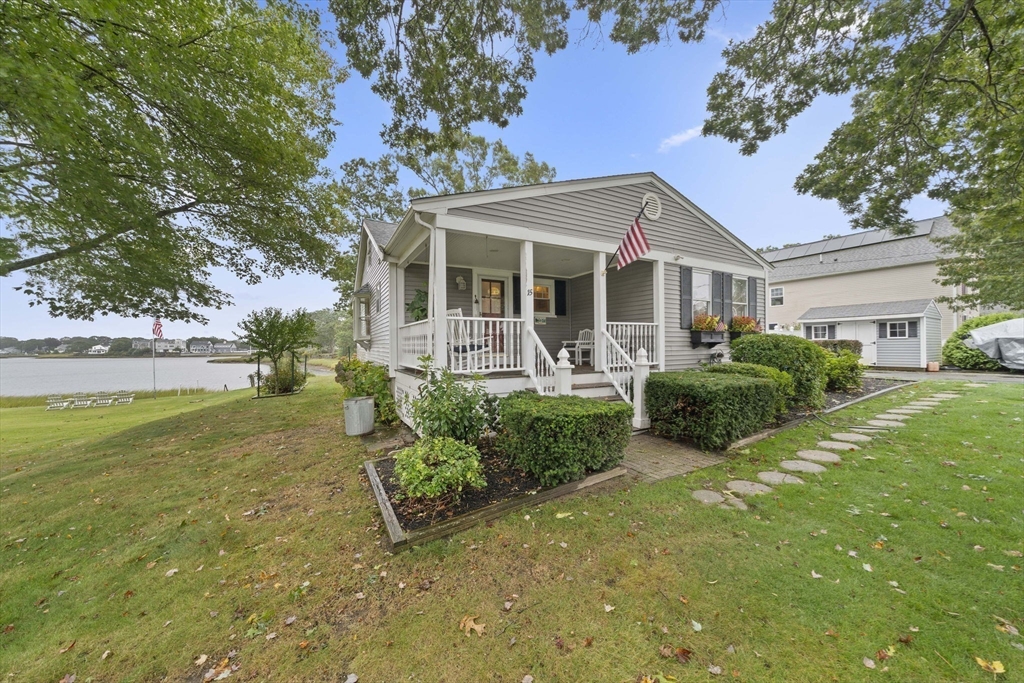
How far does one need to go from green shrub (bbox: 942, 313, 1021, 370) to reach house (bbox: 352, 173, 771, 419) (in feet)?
48.3

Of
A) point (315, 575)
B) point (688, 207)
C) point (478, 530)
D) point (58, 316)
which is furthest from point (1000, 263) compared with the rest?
point (58, 316)

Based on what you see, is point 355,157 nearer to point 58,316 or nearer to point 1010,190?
point 58,316

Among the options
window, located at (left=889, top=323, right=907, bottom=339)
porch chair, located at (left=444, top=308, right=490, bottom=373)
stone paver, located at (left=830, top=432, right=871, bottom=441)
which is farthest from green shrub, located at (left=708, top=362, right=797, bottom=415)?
window, located at (left=889, top=323, right=907, bottom=339)

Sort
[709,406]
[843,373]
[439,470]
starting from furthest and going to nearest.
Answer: [843,373] < [709,406] < [439,470]

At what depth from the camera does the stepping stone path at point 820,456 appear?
488 centimetres

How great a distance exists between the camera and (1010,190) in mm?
5406

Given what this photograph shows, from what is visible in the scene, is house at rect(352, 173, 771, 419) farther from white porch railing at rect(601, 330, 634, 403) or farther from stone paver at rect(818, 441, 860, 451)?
stone paver at rect(818, 441, 860, 451)

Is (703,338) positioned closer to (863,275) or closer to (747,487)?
(747,487)

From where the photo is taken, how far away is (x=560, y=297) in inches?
397

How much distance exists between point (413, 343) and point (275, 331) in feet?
27.7

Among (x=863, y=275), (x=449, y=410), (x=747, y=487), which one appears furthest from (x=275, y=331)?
(x=863, y=275)

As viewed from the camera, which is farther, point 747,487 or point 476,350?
point 476,350

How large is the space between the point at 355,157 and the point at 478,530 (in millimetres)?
20633

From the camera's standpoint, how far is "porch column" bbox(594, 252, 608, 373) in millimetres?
6901
